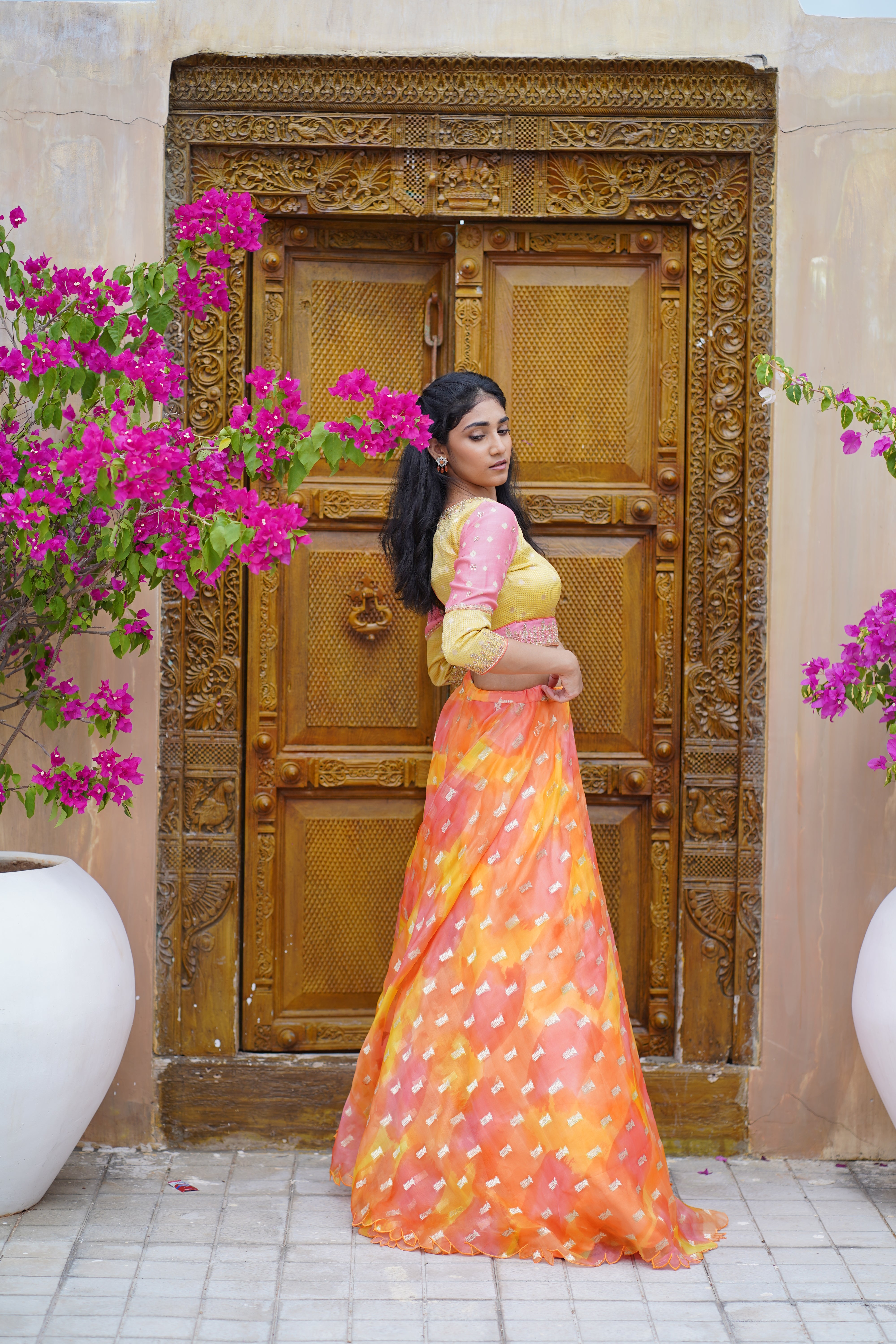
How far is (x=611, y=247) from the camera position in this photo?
3.39 metres

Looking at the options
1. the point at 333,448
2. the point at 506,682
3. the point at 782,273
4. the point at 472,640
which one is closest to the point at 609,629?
the point at 506,682

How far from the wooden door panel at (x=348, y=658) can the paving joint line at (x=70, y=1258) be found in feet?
3.78

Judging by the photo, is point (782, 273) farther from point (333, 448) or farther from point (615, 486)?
point (333, 448)

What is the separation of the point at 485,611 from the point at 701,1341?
1.47 meters

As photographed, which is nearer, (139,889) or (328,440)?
(328,440)

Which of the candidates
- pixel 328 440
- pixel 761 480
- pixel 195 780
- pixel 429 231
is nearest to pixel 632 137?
pixel 429 231

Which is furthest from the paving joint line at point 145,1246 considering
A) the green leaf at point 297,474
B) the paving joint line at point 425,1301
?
the green leaf at point 297,474

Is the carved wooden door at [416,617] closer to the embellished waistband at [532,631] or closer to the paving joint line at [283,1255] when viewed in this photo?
the paving joint line at [283,1255]

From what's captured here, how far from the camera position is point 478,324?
3373mm

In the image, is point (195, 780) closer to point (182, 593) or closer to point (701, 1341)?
point (182, 593)

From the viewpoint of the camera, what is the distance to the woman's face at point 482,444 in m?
2.87

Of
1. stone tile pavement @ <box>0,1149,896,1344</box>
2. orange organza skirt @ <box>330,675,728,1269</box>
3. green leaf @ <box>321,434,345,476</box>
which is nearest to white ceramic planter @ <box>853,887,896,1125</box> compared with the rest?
stone tile pavement @ <box>0,1149,896,1344</box>

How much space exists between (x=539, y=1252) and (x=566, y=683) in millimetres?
1204

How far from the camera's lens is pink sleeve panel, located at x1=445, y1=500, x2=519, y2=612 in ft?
8.93
